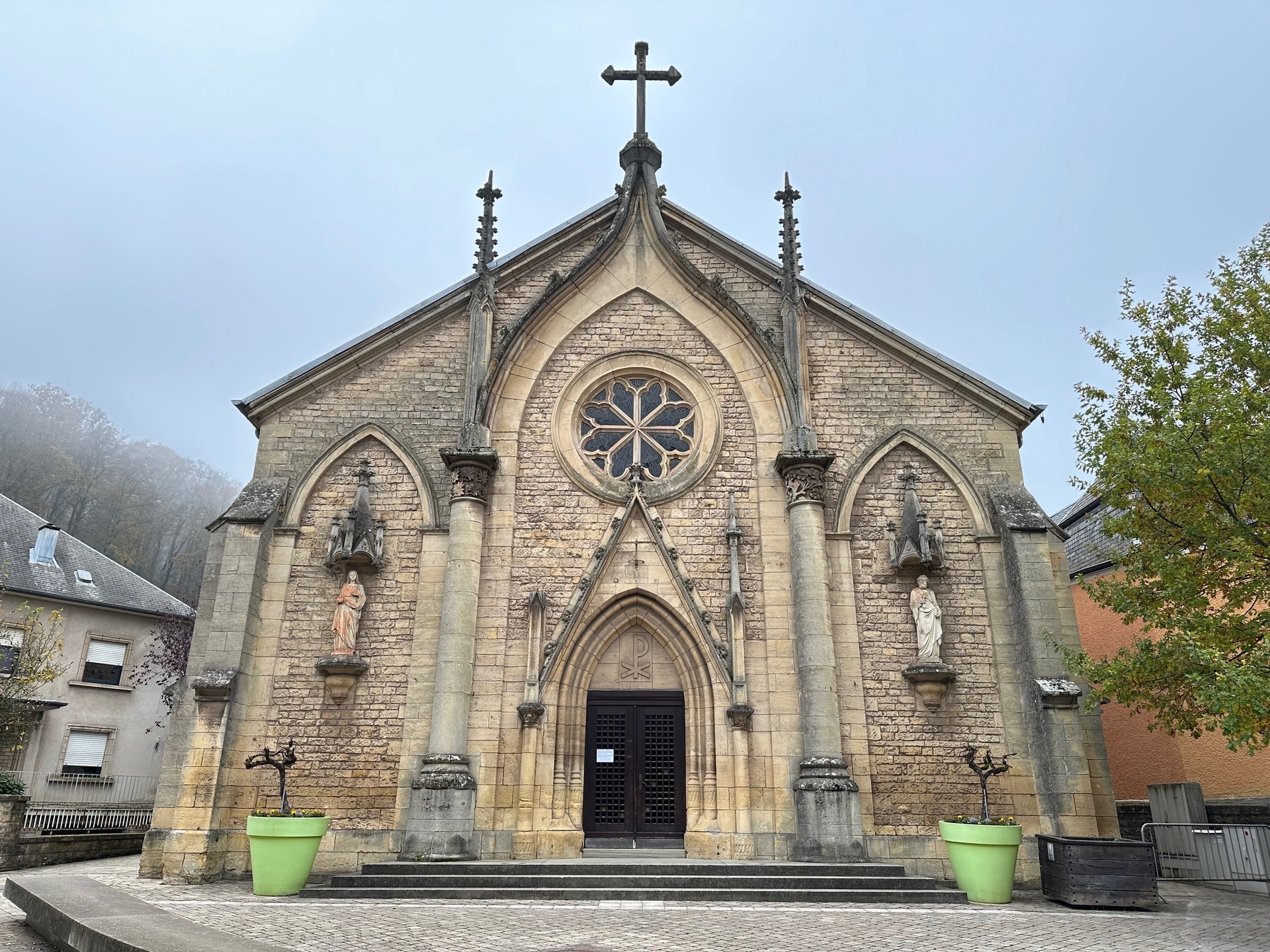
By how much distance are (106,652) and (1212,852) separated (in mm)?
26968

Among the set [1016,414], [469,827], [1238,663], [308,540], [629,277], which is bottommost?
[469,827]

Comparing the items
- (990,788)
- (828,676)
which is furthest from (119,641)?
(990,788)

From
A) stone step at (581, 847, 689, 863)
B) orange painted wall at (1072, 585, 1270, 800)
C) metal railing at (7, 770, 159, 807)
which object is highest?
orange painted wall at (1072, 585, 1270, 800)

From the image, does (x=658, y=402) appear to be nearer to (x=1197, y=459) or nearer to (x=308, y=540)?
(x=308, y=540)

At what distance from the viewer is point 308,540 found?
1378cm

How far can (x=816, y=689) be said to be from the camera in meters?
12.4

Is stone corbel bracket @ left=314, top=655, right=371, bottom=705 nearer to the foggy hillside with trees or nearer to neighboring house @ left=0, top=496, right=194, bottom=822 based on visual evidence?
neighboring house @ left=0, top=496, right=194, bottom=822

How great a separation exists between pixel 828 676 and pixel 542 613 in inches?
167

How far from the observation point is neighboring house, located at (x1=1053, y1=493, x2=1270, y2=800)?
15.8 metres

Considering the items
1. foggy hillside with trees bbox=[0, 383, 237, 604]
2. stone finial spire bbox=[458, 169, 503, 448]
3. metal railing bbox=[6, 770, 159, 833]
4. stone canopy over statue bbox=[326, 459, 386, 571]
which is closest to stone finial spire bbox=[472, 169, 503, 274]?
stone finial spire bbox=[458, 169, 503, 448]

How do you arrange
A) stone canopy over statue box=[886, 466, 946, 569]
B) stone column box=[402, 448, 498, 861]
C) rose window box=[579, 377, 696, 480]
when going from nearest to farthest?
1. stone column box=[402, 448, 498, 861]
2. stone canopy over statue box=[886, 466, 946, 569]
3. rose window box=[579, 377, 696, 480]

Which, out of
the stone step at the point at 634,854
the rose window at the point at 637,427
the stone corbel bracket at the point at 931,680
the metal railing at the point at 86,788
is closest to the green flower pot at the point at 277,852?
the stone step at the point at 634,854

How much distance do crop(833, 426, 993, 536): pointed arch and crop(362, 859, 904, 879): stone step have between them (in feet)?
16.3

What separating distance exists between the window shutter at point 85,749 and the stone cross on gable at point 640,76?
22.1m
